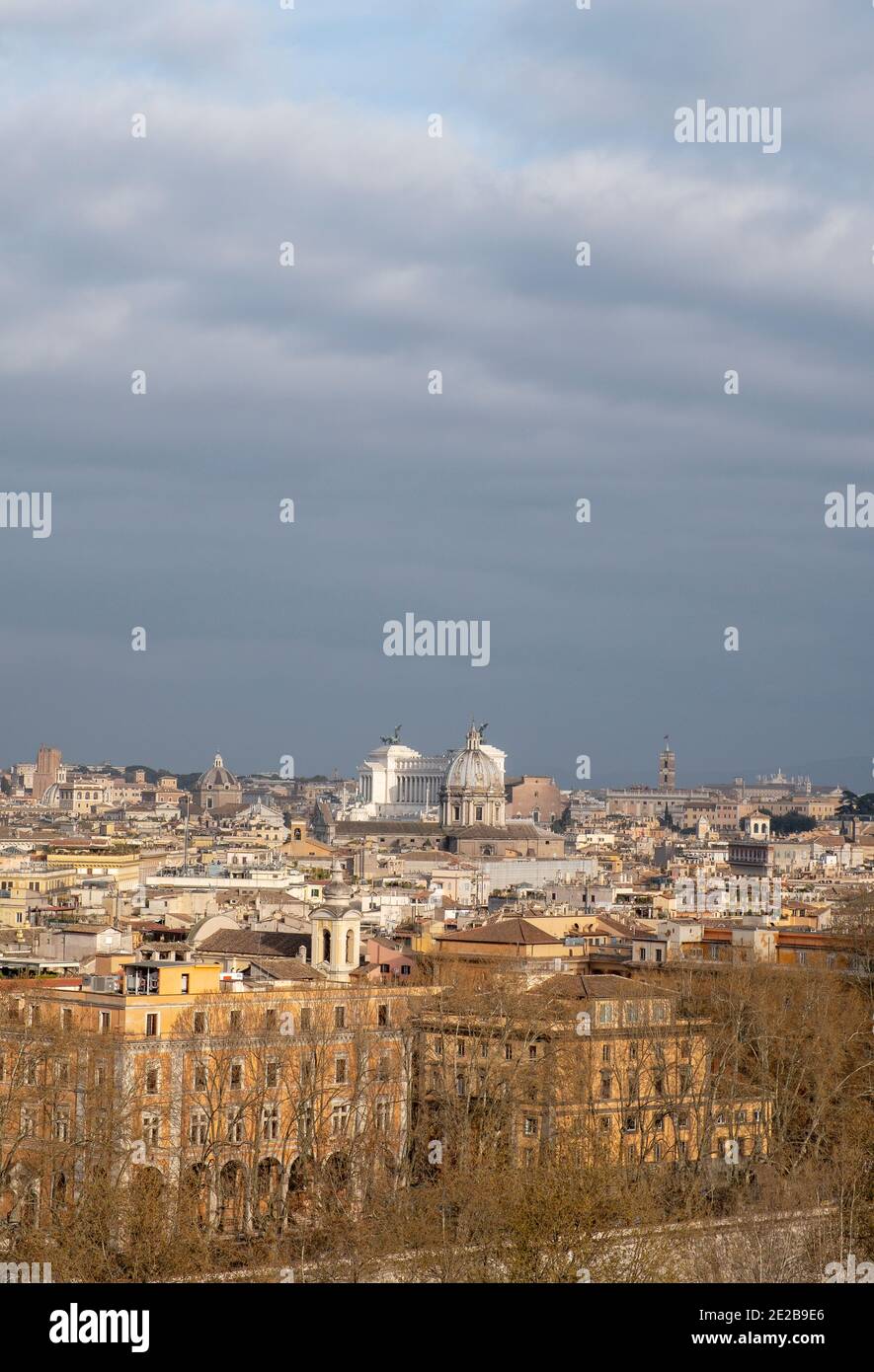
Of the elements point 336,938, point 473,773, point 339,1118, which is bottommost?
point 339,1118

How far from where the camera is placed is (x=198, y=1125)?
30.7 metres

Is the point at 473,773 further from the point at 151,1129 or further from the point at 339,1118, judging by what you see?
the point at 151,1129

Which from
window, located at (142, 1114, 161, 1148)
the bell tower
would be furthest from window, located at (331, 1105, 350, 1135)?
the bell tower

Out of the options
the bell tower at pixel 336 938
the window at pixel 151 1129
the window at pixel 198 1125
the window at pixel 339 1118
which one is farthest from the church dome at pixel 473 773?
the window at pixel 151 1129

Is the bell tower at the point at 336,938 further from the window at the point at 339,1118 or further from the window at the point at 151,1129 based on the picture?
the window at the point at 151,1129

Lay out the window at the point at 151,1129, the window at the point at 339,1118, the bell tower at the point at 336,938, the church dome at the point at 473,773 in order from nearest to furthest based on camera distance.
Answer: the window at the point at 151,1129 < the window at the point at 339,1118 < the bell tower at the point at 336,938 < the church dome at the point at 473,773

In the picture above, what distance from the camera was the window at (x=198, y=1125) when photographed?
100.0 feet

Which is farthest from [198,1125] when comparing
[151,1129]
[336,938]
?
[336,938]

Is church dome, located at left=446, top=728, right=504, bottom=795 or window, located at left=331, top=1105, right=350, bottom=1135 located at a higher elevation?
church dome, located at left=446, top=728, right=504, bottom=795

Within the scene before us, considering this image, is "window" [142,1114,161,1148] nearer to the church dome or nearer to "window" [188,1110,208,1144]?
"window" [188,1110,208,1144]

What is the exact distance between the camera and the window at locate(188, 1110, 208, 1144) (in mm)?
30469

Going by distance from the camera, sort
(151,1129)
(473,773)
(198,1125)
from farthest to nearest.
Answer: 1. (473,773)
2. (198,1125)
3. (151,1129)

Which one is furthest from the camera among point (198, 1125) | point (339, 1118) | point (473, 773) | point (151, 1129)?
point (473, 773)
